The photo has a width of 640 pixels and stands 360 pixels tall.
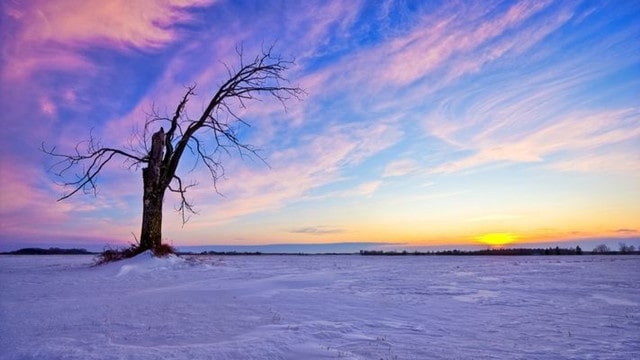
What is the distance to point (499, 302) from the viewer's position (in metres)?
7.17

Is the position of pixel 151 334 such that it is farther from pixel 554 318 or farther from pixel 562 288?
pixel 562 288

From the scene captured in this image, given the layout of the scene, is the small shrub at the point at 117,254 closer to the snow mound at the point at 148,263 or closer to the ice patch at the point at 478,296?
the snow mound at the point at 148,263

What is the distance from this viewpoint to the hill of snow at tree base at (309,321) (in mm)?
3916

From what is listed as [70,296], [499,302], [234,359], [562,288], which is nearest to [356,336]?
[234,359]

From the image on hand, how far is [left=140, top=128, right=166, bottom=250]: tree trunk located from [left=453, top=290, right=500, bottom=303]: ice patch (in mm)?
10584

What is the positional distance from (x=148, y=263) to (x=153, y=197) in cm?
327

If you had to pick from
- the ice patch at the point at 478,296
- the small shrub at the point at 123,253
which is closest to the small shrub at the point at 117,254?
the small shrub at the point at 123,253

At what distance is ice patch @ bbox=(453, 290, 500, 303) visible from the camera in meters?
7.57

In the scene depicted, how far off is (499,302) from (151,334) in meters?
5.38

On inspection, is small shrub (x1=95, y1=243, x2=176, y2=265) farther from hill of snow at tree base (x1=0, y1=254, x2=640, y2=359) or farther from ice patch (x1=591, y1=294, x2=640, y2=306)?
ice patch (x1=591, y1=294, x2=640, y2=306)

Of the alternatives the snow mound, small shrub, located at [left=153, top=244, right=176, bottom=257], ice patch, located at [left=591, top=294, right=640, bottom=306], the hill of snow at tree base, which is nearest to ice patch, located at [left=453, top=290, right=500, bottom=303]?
the hill of snow at tree base

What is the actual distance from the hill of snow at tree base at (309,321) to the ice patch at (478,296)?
3 cm

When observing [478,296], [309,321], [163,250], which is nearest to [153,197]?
[163,250]

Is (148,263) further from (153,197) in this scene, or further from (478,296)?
(478,296)
